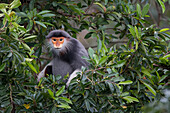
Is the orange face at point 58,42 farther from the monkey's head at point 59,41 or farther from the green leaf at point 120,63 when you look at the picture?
the green leaf at point 120,63

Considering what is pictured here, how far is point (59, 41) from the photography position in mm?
2609

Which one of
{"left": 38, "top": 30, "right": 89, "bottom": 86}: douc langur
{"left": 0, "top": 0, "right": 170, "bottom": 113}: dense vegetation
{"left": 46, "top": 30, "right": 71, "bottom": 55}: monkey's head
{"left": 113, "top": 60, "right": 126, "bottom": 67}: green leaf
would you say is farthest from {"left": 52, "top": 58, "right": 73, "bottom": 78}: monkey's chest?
{"left": 113, "top": 60, "right": 126, "bottom": 67}: green leaf

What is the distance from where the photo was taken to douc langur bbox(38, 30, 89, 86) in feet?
8.44

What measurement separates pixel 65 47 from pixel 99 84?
881mm

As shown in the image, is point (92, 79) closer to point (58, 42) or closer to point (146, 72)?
Answer: point (146, 72)

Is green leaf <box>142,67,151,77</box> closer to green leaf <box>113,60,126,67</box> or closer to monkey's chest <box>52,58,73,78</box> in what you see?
green leaf <box>113,60,126,67</box>

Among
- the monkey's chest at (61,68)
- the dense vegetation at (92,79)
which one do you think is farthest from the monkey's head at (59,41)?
the dense vegetation at (92,79)

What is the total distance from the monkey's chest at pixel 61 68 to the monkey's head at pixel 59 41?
4.2 inches

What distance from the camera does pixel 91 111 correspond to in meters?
1.87

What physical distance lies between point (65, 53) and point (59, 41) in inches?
5.6

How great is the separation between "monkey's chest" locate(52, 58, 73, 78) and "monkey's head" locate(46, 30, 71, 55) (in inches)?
4.2

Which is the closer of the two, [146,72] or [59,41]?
[146,72]

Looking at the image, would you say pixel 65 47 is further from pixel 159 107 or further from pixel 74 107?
pixel 159 107

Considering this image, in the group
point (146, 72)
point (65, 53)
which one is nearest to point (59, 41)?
point (65, 53)
